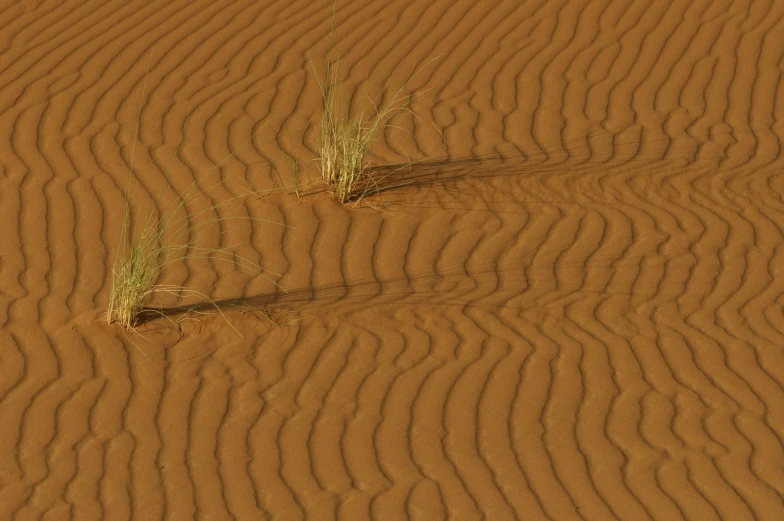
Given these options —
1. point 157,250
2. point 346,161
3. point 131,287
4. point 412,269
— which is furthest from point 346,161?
point 131,287

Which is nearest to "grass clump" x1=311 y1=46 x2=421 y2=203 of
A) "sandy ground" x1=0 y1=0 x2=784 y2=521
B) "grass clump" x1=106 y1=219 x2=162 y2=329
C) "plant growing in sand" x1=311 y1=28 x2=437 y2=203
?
"plant growing in sand" x1=311 y1=28 x2=437 y2=203

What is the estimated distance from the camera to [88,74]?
8.73m

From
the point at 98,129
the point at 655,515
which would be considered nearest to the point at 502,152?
the point at 98,129

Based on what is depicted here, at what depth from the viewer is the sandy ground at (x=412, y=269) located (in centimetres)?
465

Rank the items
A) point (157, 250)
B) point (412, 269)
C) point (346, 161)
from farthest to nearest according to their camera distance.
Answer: point (346, 161) → point (412, 269) → point (157, 250)

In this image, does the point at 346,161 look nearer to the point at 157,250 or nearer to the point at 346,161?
the point at 346,161

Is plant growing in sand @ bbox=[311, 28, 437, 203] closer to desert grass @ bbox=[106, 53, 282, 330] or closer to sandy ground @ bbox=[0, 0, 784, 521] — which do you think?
sandy ground @ bbox=[0, 0, 784, 521]

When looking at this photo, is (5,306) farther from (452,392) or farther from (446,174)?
(446,174)

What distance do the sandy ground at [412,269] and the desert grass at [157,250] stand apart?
0.25 ft

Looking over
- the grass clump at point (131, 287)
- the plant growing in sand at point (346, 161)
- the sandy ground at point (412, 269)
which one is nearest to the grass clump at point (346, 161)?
the plant growing in sand at point (346, 161)

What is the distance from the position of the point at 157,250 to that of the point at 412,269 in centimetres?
128

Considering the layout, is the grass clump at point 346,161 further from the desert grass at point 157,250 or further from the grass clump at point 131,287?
the grass clump at point 131,287

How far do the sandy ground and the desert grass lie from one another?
0.08 meters

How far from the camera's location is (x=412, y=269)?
6.39 m
